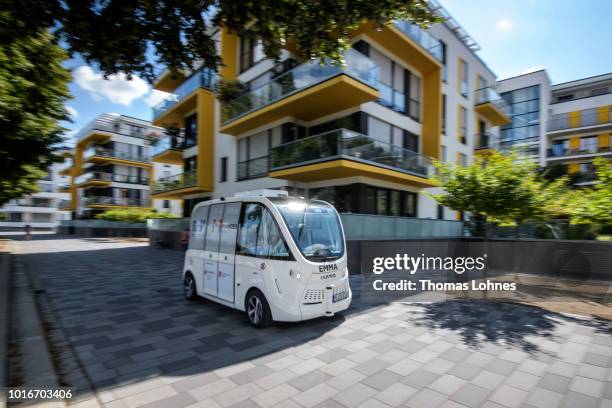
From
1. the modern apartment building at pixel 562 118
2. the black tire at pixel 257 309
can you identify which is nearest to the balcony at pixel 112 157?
the black tire at pixel 257 309

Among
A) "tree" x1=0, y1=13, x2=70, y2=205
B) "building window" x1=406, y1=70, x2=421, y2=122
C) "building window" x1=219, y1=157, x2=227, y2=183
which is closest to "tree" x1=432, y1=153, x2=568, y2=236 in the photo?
"building window" x1=406, y1=70, x2=421, y2=122

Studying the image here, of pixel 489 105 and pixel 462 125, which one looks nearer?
pixel 462 125

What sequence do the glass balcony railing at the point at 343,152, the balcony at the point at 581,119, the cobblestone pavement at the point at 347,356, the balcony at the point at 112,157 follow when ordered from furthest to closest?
the balcony at the point at 112,157 < the balcony at the point at 581,119 < the glass balcony railing at the point at 343,152 < the cobblestone pavement at the point at 347,356

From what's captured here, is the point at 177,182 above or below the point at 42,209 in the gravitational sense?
above

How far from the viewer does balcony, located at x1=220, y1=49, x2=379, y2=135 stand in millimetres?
13586

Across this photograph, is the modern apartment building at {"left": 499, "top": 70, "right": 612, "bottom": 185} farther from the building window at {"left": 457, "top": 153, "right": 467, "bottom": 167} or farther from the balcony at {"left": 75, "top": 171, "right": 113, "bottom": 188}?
the balcony at {"left": 75, "top": 171, "right": 113, "bottom": 188}

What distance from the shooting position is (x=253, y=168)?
19.1m

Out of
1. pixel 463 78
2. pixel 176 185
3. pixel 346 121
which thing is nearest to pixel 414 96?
pixel 346 121

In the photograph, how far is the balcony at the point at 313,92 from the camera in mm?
13586

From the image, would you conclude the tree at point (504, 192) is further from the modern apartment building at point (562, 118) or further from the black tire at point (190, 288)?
the modern apartment building at point (562, 118)

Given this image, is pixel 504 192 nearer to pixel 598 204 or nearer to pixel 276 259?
pixel 598 204

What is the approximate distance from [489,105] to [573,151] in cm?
1970

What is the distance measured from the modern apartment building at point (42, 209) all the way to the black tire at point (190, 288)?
6436 cm

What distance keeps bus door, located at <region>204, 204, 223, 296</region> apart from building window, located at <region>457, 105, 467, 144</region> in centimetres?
1987
